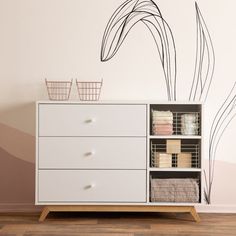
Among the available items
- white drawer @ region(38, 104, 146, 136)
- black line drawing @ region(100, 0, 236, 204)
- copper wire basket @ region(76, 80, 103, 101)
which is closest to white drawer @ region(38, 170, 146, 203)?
white drawer @ region(38, 104, 146, 136)

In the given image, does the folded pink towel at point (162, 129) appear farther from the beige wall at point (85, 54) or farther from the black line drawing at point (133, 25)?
the black line drawing at point (133, 25)

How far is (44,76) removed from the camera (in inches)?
140

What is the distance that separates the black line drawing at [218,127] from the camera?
357 cm

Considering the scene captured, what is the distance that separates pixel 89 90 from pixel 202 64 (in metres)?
0.86

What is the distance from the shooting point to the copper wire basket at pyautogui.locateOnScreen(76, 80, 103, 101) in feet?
11.6

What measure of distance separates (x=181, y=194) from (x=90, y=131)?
2.47 ft

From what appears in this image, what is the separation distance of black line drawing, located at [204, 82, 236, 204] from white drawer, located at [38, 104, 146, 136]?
650 mm

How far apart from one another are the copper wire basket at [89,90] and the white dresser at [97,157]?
0.34m

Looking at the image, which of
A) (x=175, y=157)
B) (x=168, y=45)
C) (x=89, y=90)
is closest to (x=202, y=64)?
(x=168, y=45)

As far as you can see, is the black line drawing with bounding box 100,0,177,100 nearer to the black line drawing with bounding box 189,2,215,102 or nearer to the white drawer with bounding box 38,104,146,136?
the black line drawing with bounding box 189,2,215,102

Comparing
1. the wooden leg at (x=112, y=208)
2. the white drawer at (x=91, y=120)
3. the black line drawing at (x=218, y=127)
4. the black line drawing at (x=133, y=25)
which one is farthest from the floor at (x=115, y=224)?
the black line drawing at (x=133, y=25)

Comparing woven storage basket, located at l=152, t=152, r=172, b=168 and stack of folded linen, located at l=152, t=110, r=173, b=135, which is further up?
stack of folded linen, located at l=152, t=110, r=173, b=135

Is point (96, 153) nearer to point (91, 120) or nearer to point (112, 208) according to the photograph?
point (91, 120)

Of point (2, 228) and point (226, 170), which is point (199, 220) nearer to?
point (226, 170)
